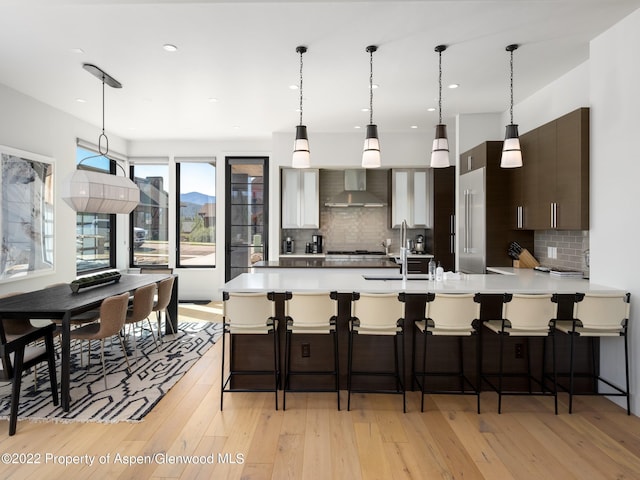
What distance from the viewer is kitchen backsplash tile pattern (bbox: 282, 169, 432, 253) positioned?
7504 mm

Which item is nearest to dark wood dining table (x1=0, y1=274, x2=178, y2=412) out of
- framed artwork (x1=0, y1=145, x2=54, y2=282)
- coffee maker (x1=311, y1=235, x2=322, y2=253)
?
framed artwork (x1=0, y1=145, x2=54, y2=282)

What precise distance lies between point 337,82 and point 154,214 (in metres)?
4.94

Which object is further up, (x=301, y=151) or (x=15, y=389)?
(x=301, y=151)

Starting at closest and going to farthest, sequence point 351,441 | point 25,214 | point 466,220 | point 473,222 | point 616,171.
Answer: point 351,441
point 616,171
point 25,214
point 473,222
point 466,220

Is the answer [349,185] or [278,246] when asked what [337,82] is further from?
[278,246]

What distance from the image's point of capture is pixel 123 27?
3.25 m

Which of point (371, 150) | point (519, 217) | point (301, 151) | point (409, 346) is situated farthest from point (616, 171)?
point (301, 151)

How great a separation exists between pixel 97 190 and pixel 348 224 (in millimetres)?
4544

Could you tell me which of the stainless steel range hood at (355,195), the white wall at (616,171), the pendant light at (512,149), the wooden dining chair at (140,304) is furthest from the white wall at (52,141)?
the white wall at (616,171)

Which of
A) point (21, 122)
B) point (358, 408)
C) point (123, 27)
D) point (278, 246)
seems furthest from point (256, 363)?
point (21, 122)

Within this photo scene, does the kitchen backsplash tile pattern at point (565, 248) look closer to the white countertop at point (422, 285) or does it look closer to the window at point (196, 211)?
the white countertop at point (422, 285)

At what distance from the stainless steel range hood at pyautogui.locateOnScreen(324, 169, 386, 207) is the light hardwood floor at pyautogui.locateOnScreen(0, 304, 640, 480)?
13.7 feet

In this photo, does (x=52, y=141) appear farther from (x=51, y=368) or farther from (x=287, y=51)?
(x=287, y=51)

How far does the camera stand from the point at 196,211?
7.77 metres
